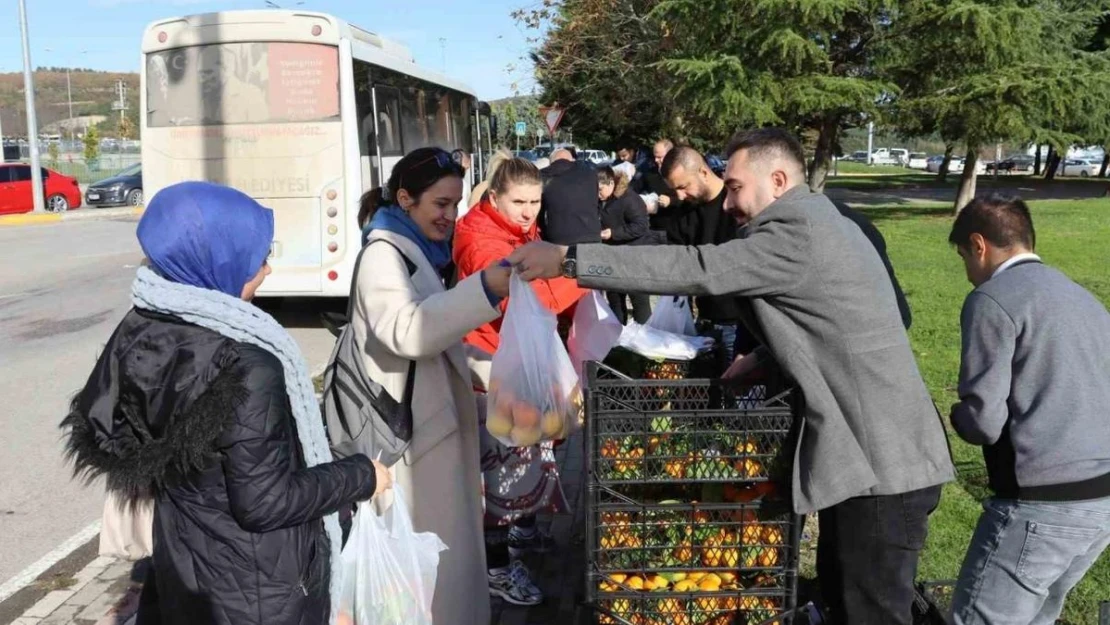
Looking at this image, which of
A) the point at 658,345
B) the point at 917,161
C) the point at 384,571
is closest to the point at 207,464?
the point at 384,571

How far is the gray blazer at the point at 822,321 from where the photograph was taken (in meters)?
2.50

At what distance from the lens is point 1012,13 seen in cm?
1941

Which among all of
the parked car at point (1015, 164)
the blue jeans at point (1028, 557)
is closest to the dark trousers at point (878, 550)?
the blue jeans at point (1028, 557)

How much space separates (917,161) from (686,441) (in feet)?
274

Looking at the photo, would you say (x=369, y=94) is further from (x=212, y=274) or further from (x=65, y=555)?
(x=212, y=274)

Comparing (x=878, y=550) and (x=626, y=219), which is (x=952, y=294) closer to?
(x=626, y=219)

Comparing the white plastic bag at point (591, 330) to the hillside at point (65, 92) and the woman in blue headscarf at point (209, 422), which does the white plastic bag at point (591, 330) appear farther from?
the hillside at point (65, 92)

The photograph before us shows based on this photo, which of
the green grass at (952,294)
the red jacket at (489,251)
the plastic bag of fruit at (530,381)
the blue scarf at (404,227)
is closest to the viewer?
the plastic bag of fruit at (530,381)

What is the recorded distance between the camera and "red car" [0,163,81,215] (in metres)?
26.2

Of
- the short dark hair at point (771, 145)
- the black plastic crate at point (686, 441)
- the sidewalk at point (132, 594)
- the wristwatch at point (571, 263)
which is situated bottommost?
the sidewalk at point (132, 594)

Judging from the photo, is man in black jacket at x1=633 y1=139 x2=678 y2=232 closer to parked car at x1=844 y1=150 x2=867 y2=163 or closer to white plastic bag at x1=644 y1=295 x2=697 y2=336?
white plastic bag at x1=644 y1=295 x2=697 y2=336

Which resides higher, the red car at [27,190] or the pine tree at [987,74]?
the pine tree at [987,74]

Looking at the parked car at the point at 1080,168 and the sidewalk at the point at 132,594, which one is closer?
the sidewalk at the point at 132,594

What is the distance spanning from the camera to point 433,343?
2.86m
